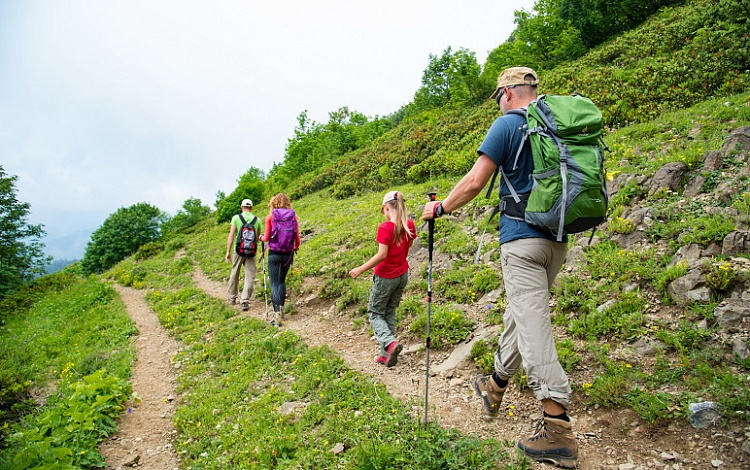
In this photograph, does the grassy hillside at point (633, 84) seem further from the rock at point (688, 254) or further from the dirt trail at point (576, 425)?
the dirt trail at point (576, 425)

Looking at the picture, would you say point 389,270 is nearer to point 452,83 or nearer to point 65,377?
point 65,377

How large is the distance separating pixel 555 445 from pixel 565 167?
7.41ft

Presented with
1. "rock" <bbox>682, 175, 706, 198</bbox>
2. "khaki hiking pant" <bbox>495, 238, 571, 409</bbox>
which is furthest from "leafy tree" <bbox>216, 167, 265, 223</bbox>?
"khaki hiking pant" <bbox>495, 238, 571, 409</bbox>

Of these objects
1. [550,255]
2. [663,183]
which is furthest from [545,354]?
[663,183]

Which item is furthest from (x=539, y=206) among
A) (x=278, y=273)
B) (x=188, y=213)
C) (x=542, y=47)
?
(x=188, y=213)

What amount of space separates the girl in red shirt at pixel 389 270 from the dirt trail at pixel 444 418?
39cm

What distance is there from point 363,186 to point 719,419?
67.2 ft

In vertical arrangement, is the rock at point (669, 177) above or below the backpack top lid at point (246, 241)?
below

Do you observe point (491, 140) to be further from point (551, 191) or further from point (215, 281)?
point (215, 281)

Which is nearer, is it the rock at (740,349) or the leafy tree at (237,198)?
the rock at (740,349)

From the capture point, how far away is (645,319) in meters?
4.76

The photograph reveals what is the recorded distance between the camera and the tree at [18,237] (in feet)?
102

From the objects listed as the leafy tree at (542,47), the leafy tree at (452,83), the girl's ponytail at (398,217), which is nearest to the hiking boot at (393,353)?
the girl's ponytail at (398,217)

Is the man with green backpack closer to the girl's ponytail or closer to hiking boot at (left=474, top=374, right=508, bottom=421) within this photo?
hiking boot at (left=474, top=374, right=508, bottom=421)
